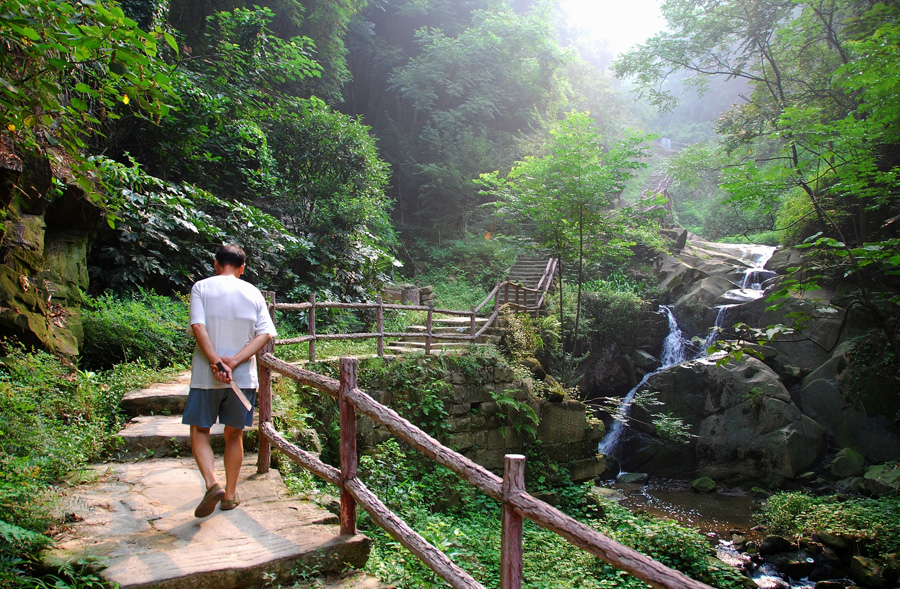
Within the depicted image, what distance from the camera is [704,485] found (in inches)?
422

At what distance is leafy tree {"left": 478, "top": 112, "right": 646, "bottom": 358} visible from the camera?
1048 cm

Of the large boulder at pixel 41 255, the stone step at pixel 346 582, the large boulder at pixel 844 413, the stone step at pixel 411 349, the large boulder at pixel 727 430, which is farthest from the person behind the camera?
the large boulder at pixel 844 413

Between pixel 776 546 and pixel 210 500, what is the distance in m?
8.43

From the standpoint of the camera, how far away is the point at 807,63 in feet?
45.4

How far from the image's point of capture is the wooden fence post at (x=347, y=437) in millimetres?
3074

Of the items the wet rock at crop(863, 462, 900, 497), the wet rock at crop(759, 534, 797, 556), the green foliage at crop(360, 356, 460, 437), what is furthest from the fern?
the wet rock at crop(863, 462, 900, 497)

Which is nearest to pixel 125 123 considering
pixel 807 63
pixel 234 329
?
pixel 234 329

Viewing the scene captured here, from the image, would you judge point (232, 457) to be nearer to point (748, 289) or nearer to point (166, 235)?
point (166, 235)

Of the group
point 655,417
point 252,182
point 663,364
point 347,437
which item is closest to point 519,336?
point 655,417

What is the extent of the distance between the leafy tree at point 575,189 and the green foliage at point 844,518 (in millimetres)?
5805

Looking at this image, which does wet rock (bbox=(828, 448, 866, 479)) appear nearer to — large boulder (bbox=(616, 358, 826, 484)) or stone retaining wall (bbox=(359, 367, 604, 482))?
large boulder (bbox=(616, 358, 826, 484))

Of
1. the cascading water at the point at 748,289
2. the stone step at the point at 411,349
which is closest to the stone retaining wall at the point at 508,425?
the stone step at the point at 411,349

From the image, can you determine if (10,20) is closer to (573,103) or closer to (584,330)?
(584,330)

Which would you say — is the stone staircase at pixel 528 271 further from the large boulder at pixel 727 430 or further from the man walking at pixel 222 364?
the man walking at pixel 222 364
